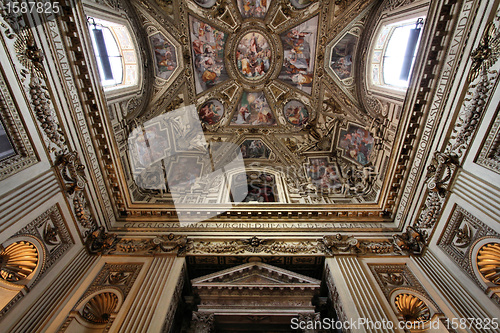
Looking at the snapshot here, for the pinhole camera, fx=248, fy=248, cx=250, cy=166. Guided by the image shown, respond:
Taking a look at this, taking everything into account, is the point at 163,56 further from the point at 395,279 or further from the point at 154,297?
the point at 395,279

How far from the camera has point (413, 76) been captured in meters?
7.83

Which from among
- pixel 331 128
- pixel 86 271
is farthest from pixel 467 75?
pixel 86 271

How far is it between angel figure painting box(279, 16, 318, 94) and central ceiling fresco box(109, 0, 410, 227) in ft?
0.18

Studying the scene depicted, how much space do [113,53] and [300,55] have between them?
31.7 feet

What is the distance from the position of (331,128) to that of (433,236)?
25.3ft

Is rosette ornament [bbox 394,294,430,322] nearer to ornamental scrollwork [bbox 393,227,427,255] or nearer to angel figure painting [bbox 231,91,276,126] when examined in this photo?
ornamental scrollwork [bbox 393,227,427,255]

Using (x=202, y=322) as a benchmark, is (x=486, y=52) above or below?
above

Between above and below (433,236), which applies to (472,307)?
below

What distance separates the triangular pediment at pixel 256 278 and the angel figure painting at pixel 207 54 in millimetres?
10719

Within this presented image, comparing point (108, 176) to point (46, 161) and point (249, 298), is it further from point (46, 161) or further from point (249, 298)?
point (249, 298)

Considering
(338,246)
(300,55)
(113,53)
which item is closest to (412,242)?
(338,246)

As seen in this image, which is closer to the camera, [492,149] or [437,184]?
[492,149]

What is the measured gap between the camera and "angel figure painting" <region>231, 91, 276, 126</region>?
15.5m

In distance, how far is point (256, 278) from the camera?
7.50 meters
